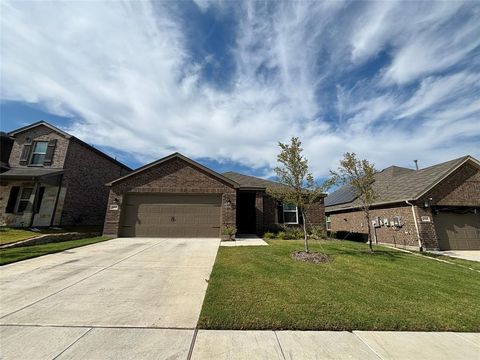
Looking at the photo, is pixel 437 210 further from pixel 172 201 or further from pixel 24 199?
pixel 24 199

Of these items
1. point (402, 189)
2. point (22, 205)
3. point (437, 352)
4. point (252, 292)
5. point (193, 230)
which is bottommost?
point (437, 352)

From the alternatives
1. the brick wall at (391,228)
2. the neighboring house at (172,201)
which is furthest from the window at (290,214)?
the brick wall at (391,228)

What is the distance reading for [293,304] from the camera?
4465 mm

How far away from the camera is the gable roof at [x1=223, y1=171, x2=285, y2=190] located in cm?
1608

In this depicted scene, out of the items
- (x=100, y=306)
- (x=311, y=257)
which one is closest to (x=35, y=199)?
(x=100, y=306)

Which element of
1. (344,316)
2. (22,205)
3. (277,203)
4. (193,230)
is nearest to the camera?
(344,316)

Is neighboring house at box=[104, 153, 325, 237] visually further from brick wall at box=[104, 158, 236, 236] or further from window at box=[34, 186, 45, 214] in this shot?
window at box=[34, 186, 45, 214]

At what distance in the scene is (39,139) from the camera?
1666 cm

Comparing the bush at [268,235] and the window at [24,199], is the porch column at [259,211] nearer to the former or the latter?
the bush at [268,235]

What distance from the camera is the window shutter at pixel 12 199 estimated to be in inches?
573

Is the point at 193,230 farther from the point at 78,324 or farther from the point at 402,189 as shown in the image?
the point at 402,189

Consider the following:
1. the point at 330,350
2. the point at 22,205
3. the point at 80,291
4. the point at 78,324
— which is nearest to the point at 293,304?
the point at 330,350

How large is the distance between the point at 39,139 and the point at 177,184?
Answer: 11.4m

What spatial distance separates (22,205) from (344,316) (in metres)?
19.1
